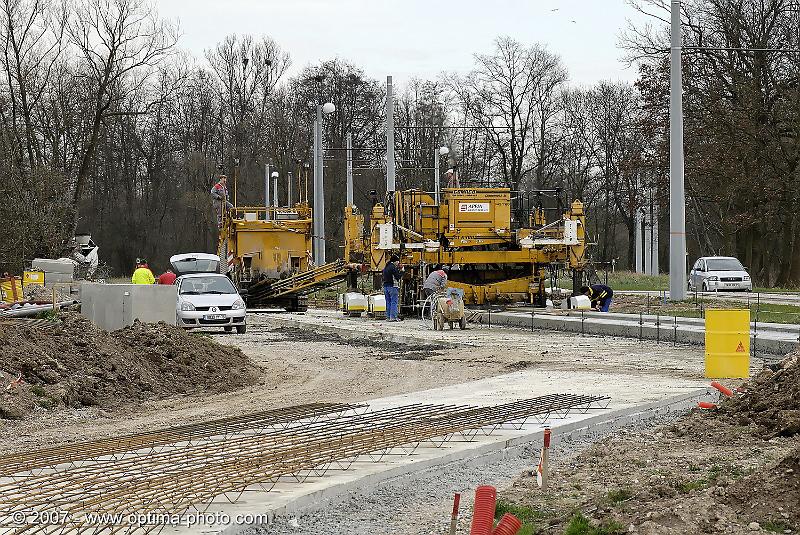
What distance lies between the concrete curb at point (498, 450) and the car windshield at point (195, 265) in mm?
35165

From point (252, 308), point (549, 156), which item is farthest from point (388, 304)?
point (549, 156)

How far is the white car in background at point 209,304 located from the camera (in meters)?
29.1

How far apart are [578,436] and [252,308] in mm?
31305

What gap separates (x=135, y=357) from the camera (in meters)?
17.0

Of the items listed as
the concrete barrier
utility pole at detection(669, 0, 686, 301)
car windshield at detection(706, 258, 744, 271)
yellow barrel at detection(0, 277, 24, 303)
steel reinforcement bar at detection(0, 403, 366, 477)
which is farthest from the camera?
car windshield at detection(706, 258, 744, 271)

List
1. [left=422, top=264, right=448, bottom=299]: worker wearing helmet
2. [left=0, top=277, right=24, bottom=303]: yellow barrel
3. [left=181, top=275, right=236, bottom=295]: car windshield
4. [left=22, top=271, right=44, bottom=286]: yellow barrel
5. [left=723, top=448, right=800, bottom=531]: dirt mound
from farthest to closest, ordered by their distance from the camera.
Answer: [left=22, top=271, right=44, bottom=286]: yellow barrel < [left=0, top=277, right=24, bottom=303]: yellow barrel < [left=181, top=275, right=236, bottom=295]: car windshield < [left=422, top=264, right=448, bottom=299]: worker wearing helmet < [left=723, top=448, right=800, bottom=531]: dirt mound

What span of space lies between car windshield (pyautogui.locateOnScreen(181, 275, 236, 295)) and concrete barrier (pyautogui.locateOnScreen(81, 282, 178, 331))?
6.18m

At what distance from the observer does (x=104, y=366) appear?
52.7 feet

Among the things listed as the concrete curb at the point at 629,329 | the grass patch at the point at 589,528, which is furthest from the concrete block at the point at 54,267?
the grass patch at the point at 589,528

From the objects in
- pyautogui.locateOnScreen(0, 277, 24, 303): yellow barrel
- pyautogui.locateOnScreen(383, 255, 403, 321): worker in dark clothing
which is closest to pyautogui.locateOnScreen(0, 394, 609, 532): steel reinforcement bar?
pyautogui.locateOnScreen(383, 255, 403, 321): worker in dark clothing

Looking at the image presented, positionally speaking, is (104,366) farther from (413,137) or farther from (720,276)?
(413,137)

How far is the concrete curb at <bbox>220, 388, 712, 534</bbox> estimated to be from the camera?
326 inches

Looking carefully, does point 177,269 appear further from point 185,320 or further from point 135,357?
point 135,357

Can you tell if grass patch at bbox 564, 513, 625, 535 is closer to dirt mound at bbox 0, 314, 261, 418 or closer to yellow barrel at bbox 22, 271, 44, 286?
dirt mound at bbox 0, 314, 261, 418
